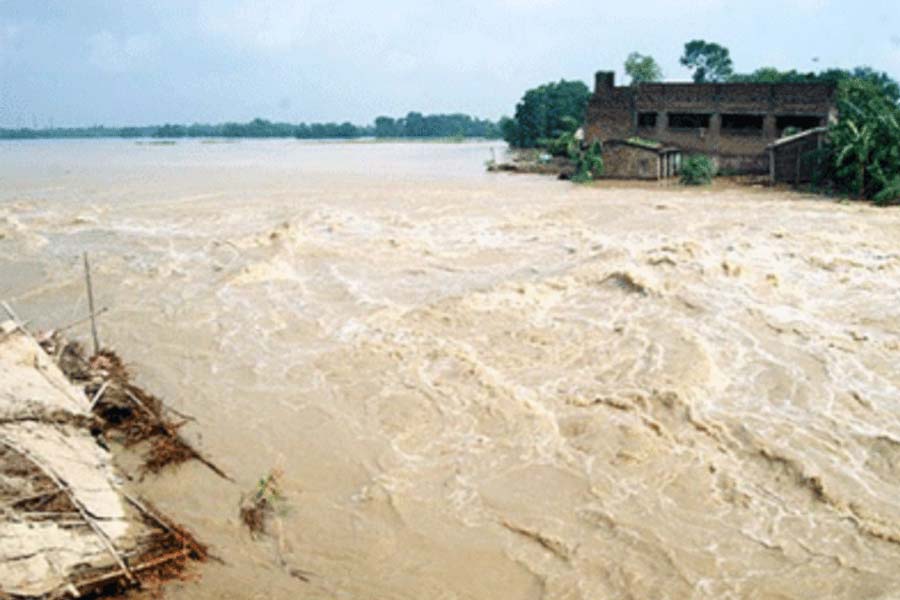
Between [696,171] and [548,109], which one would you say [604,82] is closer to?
[696,171]

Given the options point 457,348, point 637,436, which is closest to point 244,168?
point 457,348

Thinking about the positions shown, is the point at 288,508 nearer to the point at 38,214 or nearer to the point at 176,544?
the point at 176,544

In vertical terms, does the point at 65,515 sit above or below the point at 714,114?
below

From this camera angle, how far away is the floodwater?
4391 mm

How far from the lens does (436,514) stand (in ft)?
16.0

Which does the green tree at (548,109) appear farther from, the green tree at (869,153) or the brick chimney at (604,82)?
the green tree at (869,153)

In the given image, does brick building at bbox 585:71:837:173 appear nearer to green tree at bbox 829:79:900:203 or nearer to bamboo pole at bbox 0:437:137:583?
green tree at bbox 829:79:900:203

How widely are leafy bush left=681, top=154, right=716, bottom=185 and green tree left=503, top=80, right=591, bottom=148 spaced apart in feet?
64.9

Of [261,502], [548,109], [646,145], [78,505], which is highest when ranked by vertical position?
[548,109]

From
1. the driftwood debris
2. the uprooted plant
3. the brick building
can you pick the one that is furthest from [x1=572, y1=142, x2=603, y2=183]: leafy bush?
the driftwood debris

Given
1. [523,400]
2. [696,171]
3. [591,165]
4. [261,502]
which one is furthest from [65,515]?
[591,165]

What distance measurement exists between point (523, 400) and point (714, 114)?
24429mm

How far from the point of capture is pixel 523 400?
6641mm

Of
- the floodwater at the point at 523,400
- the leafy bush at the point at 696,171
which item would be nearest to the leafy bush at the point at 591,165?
the leafy bush at the point at 696,171
